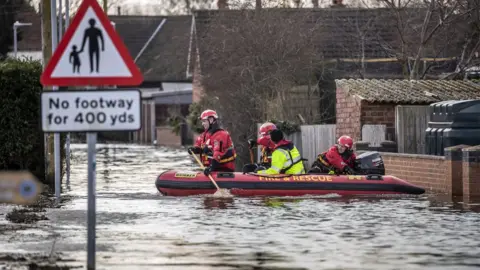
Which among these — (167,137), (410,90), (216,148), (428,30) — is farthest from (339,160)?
(167,137)

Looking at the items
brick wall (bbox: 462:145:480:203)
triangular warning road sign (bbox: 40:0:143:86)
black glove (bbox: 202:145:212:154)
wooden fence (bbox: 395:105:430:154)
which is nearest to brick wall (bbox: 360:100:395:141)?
wooden fence (bbox: 395:105:430:154)

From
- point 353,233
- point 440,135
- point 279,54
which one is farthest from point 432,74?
point 353,233

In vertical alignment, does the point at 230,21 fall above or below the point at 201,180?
above

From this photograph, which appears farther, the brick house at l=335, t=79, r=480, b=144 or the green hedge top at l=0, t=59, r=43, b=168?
the brick house at l=335, t=79, r=480, b=144

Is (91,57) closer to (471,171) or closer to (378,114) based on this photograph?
(471,171)

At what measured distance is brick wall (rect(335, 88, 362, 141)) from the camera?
31.8m

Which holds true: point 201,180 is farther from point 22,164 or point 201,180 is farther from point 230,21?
point 230,21

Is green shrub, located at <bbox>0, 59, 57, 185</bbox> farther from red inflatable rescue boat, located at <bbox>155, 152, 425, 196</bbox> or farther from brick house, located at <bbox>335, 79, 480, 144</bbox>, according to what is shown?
brick house, located at <bbox>335, 79, 480, 144</bbox>

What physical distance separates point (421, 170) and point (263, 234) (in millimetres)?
10799

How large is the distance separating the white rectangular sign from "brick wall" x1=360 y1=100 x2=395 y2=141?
2073 cm

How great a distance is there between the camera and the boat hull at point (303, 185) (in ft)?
77.4

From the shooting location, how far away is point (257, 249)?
13758 millimetres

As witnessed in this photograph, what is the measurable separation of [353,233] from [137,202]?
7.22 m

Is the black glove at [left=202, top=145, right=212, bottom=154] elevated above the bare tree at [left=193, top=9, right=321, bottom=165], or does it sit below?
below
